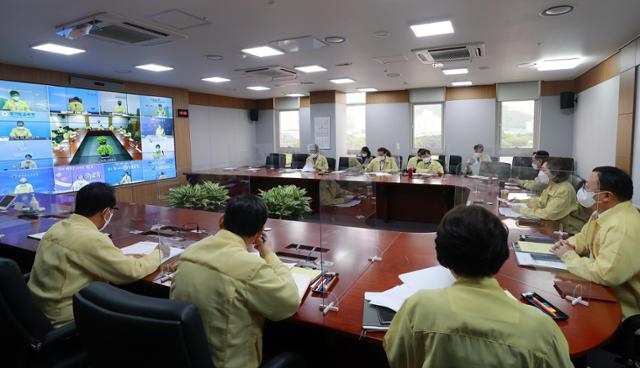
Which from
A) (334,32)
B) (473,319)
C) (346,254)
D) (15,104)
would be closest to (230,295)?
(473,319)

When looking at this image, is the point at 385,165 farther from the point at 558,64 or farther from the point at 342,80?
the point at 558,64

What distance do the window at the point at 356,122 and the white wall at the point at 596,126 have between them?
497 centimetres

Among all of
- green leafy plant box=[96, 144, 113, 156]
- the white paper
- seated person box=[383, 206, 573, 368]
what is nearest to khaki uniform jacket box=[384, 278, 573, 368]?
seated person box=[383, 206, 573, 368]

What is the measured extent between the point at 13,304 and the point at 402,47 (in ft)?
15.5

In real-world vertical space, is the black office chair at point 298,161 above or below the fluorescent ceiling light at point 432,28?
below

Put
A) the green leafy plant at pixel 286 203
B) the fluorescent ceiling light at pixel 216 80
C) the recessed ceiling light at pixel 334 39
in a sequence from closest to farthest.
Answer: the green leafy plant at pixel 286 203 → the recessed ceiling light at pixel 334 39 → the fluorescent ceiling light at pixel 216 80

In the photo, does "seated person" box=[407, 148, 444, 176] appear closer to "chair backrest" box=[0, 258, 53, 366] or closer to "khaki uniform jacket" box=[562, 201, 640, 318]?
"khaki uniform jacket" box=[562, 201, 640, 318]

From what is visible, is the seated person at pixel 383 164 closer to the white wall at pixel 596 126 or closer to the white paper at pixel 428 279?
the white wall at pixel 596 126

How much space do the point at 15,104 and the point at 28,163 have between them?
95 centimetres

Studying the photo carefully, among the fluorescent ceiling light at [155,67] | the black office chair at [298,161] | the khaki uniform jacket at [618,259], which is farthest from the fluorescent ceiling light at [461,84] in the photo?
the khaki uniform jacket at [618,259]

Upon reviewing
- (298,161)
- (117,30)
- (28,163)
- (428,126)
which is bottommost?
(298,161)

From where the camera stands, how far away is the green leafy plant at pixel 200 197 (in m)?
3.83

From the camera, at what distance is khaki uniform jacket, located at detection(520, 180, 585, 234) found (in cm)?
288

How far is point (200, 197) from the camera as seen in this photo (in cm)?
384
